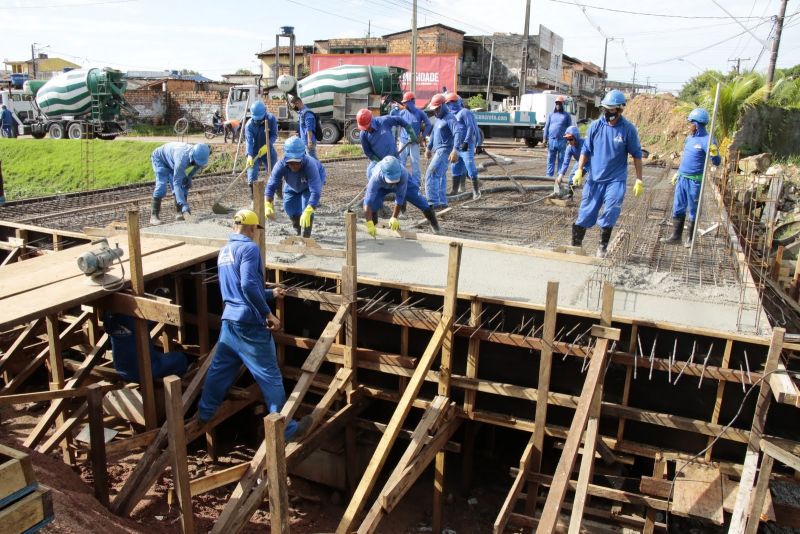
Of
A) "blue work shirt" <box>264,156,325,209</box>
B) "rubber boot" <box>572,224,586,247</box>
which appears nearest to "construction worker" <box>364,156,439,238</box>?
"blue work shirt" <box>264,156,325,209</box>

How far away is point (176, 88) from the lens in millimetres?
28031

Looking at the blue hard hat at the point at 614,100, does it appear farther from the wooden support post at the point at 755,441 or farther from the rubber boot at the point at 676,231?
the wooden support post at the point at 755,441

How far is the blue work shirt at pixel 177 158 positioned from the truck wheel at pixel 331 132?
14.1m

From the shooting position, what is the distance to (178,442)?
3.88 m

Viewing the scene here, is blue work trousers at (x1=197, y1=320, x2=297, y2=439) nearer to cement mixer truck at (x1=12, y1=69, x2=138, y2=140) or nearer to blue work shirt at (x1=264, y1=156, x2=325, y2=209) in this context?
blue work shirt at (x1=264, y1=156, x2=325, y2=209)

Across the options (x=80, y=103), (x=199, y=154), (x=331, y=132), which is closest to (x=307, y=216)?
(x=199, y=154)

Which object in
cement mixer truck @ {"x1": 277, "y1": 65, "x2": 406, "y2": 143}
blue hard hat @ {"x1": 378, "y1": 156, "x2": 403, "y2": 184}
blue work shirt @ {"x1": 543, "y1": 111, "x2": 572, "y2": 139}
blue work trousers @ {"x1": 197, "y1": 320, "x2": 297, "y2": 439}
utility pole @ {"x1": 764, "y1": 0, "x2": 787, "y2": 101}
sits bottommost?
blue work trousers @ {"x1": 197, "y1": 320, "x2": 297, "y2": 439}

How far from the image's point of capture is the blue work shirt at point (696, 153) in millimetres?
6840

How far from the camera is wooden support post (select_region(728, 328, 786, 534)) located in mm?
3709

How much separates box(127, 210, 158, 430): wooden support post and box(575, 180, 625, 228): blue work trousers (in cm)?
420

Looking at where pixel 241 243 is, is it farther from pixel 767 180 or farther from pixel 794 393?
pixel 767 180

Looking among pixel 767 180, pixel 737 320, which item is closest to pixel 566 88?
pixel 767 180

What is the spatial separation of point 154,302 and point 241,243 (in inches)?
29.6

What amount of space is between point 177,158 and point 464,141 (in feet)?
12.9
